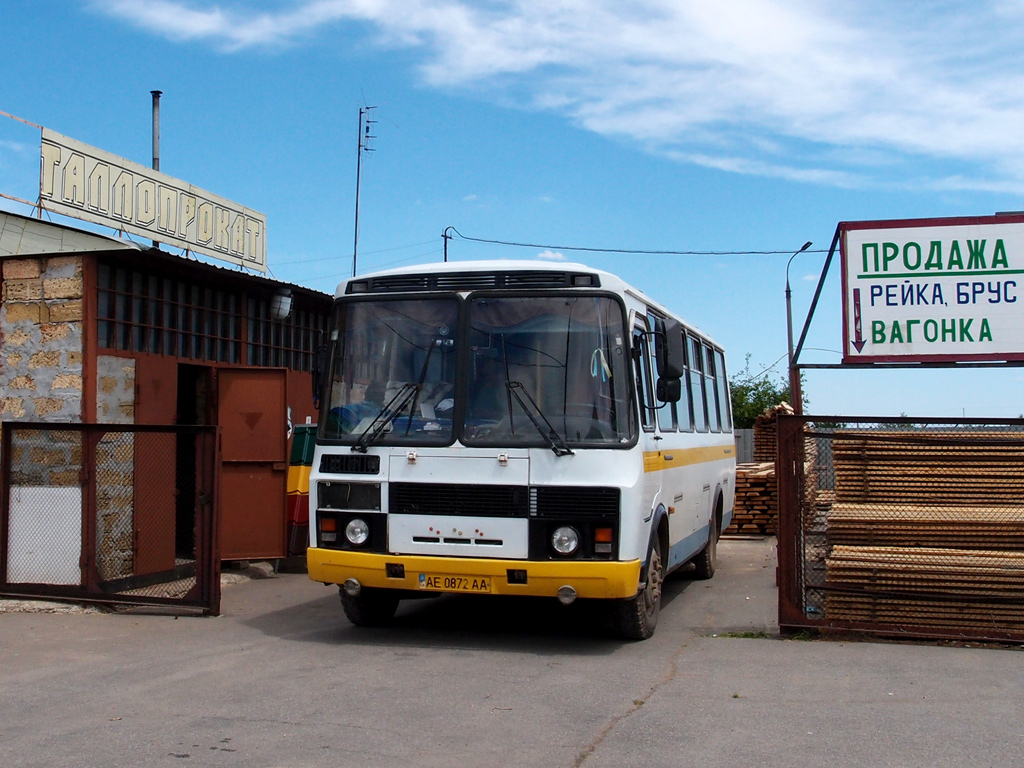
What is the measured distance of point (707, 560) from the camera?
1247cm

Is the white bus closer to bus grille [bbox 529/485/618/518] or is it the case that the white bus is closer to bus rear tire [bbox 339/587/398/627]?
bus grille [bbox 529/485/618/518]

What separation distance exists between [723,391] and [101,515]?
A: 7552mm

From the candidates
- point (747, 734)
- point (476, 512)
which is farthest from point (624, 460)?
point (747, 734)

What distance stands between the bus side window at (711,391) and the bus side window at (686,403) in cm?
129

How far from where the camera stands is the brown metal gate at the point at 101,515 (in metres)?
9.41

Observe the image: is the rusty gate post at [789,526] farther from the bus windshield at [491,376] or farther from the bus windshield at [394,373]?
the bus windshield at [394,373]

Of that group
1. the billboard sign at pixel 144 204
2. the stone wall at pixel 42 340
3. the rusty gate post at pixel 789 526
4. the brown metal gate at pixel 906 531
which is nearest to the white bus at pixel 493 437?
the rusty gate post at pixel 789 526

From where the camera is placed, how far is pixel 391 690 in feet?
21.6

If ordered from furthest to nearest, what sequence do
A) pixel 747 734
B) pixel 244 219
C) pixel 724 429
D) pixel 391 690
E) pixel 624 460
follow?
pixel 244 219 → pixel 724 429 → pixel 624 460 → pixel 391 690 → pixel 747 734

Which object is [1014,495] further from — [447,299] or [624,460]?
[447,299]

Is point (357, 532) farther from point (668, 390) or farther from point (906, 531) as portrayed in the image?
point (906, 531)

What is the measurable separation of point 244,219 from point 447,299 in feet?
34.1

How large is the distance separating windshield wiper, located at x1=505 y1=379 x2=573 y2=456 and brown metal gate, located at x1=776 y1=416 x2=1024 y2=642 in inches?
75.4

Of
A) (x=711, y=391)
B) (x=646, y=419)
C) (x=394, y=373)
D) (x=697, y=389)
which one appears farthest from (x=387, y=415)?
(x=711, y=391)
